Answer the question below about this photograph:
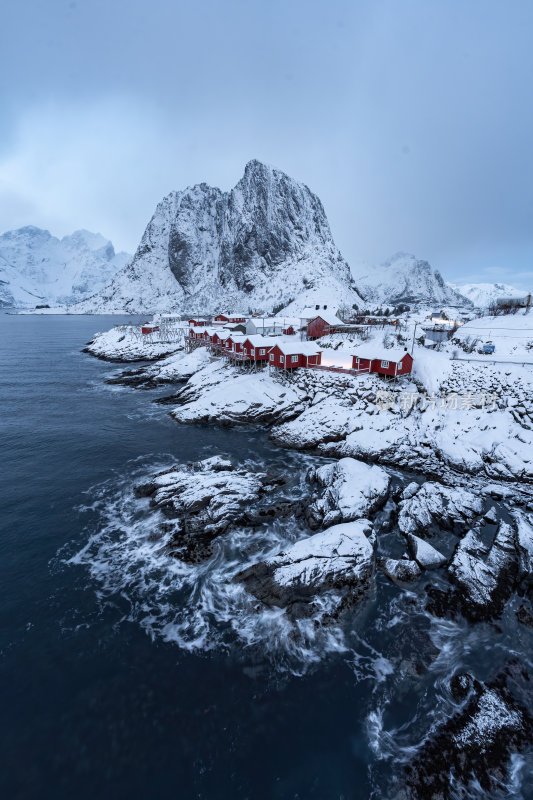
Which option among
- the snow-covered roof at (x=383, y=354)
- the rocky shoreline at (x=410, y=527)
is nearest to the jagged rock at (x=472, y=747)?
the rocky shoreline at (x=410, y=527)

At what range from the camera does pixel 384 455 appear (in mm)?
30891

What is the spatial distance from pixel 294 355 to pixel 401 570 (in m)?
32.3

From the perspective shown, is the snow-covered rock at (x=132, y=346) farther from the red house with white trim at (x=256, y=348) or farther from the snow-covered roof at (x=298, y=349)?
the snow-covered roof at (x=298, y=349)

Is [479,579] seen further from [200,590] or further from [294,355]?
[294,355]

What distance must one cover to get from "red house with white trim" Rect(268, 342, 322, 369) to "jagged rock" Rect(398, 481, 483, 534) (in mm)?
26046

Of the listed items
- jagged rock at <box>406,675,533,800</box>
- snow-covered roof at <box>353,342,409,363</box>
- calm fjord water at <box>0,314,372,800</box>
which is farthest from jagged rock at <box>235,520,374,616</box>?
snow-covered roof at <box>353,342,409,363</box>

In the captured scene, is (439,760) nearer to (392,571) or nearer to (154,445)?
(392,571)

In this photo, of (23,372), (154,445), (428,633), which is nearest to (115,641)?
(428,633)

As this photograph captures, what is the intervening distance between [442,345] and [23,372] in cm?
7395

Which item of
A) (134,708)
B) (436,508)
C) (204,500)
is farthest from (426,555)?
(134,708)

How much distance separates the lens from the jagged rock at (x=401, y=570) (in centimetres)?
1788

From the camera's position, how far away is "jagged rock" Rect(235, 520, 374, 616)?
16688mm

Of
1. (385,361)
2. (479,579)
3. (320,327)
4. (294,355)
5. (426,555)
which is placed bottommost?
(479,579)

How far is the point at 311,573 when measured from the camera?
56.0 feet
